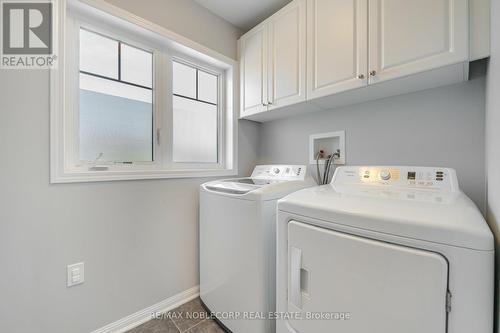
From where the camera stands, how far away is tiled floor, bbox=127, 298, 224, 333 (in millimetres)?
1410

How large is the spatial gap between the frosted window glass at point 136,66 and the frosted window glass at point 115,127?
8cm

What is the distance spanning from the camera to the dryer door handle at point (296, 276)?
3.02 feet

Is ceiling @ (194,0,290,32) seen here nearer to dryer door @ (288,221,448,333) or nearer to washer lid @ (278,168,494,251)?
washer lid @ (278,168,494,251)

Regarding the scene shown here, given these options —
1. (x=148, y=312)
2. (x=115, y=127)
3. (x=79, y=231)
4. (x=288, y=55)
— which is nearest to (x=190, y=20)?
(x=288, y=55)

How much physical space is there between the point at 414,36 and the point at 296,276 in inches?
51.9

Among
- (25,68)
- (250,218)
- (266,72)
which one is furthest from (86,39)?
(250,218)

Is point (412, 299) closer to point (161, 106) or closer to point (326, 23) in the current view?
point (326, 23)

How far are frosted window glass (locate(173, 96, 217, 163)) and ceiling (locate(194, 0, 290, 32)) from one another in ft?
2.72

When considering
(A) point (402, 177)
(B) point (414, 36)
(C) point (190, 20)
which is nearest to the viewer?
(B) point (414, 36)

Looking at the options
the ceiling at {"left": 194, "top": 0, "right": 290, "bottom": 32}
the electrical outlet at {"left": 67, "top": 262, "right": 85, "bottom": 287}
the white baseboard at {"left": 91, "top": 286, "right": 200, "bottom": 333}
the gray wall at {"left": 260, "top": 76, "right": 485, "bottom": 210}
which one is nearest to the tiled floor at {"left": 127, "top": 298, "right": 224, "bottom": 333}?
the white baseboard at {"left": 91, "top": 286, "right": 200, "bottom": 333}

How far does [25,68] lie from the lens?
3.58 ft

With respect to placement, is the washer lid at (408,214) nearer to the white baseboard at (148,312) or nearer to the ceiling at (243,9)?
the white baseboard at (148,312)

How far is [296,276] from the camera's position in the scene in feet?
3.03

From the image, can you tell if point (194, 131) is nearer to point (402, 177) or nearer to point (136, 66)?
point (136, 66)
